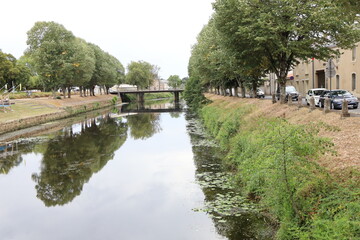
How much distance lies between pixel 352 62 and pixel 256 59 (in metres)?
18.6

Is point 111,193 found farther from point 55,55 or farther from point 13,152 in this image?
point 55,55

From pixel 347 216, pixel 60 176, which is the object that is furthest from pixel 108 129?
pixel 347 216

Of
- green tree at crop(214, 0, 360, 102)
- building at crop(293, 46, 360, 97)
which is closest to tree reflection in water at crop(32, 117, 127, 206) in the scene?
green tree at crop(214, 0, 360, 102)

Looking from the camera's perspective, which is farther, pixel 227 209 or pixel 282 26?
pixel 282 26

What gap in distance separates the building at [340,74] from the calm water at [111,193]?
636 inches

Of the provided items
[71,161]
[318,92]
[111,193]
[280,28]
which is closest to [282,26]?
[280,28]

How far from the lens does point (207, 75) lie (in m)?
45.5

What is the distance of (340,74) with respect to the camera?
41062mm

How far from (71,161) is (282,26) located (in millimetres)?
16481

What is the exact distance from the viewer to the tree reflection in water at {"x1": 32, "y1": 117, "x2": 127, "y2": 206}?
16547mm

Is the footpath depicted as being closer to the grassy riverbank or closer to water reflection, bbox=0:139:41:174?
water reflection, bbox=0:139:41:174

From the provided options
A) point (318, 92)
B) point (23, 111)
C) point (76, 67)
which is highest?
point (76, 67)

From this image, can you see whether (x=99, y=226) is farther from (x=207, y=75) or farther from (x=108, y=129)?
(x=207, y=75)

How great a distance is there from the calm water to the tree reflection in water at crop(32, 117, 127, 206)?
0.19 ft
